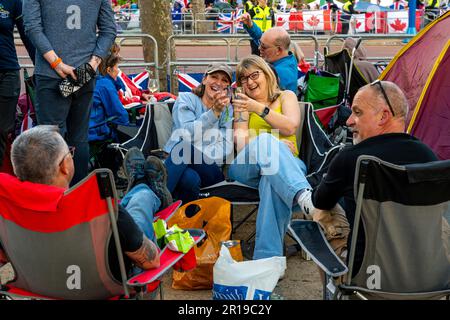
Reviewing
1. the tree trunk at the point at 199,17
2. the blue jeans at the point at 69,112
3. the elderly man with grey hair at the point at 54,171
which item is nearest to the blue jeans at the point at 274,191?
the elderly man with grey hair at the point at 54,171

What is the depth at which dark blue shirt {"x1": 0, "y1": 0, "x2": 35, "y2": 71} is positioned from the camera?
4828mm

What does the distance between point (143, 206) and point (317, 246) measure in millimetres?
963

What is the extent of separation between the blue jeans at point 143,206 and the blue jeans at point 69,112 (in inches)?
53.4

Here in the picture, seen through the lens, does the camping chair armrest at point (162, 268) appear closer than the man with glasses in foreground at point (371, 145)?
Yes

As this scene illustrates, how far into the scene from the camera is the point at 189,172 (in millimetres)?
4344

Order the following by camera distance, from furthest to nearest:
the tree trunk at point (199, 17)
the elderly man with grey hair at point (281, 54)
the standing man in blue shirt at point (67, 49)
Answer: the tree trunk at point (199, 17)
the elderly man with grey hair at point (281, 54)
the standing man in blue shirt at point (67, 49)

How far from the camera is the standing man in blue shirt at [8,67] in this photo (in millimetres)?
4855

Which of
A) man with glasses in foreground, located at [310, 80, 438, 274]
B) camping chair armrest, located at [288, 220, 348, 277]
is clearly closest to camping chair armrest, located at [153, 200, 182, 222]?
camping chair armrest, located at [288, 220, 348, 277]

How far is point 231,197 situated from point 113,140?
1.78 meters

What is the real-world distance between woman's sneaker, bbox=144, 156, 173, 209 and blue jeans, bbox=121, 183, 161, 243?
0.06 m

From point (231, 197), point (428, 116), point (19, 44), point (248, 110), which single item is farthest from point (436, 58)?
point (19, 44)

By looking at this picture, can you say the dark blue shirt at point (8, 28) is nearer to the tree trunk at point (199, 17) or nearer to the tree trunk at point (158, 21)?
the tree trunk at point (158, 21)

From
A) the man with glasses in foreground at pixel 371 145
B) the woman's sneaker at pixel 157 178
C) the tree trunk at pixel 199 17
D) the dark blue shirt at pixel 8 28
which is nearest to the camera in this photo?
A: the man with glasses in foreground at pixel 371 145
